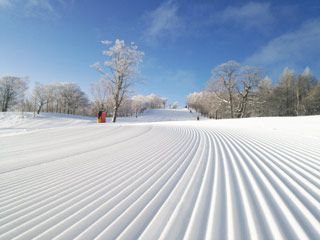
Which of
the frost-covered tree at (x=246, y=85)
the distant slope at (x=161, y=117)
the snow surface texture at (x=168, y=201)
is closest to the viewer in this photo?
the snow surface texture at (x=168, y=201)

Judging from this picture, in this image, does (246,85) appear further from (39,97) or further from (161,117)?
(39,97)

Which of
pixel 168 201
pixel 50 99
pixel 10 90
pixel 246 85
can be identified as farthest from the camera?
pixel 50 99

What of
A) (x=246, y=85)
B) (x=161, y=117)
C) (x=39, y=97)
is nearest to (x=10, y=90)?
(x=39, y=97)

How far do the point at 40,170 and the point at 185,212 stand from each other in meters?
3.39

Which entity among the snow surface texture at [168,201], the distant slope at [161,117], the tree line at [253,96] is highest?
the tree line at [253,96]

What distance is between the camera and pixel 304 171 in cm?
293

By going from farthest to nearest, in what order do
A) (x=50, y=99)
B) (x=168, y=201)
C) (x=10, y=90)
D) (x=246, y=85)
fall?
(x=50, y=99)
(x=10, y=90)
(x=246, y=85)
(x=168, y=201)

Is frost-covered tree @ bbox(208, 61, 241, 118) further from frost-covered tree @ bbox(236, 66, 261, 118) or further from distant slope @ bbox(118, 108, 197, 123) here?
distant slope @ bbox(118, 108, 197, 123)

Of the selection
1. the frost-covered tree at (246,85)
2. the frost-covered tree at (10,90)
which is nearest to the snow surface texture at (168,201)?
the frost-covered tree at (246,85)

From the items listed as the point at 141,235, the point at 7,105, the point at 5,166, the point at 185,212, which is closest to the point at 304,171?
the point at 185,212

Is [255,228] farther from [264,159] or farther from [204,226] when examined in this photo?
[264,159]

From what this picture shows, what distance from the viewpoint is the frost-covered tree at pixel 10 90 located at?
39375mm

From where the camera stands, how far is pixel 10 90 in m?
40.1

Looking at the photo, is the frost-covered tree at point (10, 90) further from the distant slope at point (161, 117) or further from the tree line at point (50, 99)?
the distant slope at point (161, 117)
